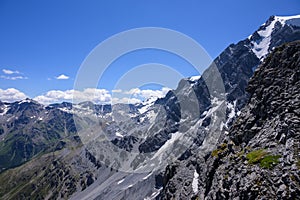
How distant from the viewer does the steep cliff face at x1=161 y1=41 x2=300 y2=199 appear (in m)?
28.9

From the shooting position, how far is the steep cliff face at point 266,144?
94.8ft

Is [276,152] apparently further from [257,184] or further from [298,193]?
[298,193]

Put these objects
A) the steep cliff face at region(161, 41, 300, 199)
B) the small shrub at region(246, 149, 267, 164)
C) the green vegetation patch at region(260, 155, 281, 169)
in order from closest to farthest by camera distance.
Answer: the steep cliff face at region(161, 41, 300, 199) → the green vegetation patch at region(260, 155, 281, 169) → the small shrub at region(246, 149, 267, 164)

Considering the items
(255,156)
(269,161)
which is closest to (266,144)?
(255,156)

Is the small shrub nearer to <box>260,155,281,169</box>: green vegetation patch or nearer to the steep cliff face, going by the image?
the steep cliff face

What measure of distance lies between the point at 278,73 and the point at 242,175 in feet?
60.8

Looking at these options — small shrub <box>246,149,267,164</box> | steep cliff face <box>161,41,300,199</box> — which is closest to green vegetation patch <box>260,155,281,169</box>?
steep cliff face <box>161,41,300,199</box>

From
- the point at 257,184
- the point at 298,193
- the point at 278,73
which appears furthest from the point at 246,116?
the point at 298,193

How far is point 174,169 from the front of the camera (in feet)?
262

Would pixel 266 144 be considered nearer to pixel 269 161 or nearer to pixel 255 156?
pixel 255 156

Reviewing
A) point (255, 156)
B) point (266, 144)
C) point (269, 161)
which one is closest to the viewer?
point (269, 161)

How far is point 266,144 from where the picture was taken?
1404 inches

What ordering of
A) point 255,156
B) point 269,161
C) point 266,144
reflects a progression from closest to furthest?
point 269,161
point 255,156
point 266,144

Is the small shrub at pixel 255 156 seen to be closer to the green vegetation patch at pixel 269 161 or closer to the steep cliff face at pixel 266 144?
the steep cliff face at pixel 266 144
